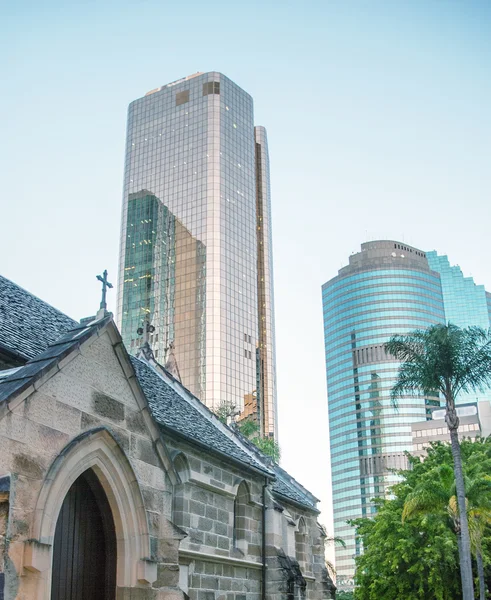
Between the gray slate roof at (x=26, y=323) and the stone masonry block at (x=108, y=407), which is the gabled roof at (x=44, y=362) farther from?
the gray slate roof at (x=26, y=323)

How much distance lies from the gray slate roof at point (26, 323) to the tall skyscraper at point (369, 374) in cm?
16018

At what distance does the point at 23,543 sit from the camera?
8.58 m

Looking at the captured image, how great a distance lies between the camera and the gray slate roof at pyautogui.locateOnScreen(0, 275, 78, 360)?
43.5ft

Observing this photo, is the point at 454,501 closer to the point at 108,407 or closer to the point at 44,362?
the point at 108,407

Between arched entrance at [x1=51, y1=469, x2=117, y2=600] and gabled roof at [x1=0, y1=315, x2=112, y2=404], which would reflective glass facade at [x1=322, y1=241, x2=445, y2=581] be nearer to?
arched entrance at [x1=51, y1=469, x2=117, y2=600]

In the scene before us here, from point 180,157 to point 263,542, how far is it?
14849 centimetres

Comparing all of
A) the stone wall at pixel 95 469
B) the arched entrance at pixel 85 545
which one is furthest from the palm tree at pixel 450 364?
the arched entrance at pixel 85 545

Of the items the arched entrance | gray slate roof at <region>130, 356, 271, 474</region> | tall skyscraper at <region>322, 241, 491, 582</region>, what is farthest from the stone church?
tall skyscraper at <region>322, 241, 491, 582</region>

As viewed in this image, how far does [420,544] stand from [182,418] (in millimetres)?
21182

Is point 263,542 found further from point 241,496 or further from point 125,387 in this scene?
point 125,387

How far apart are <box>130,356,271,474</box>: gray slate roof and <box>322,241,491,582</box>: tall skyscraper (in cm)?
15441

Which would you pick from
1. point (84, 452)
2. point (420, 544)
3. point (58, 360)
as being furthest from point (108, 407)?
point (420, 544)

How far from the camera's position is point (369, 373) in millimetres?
185625

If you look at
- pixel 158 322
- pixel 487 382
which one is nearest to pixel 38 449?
pixel 487 382
